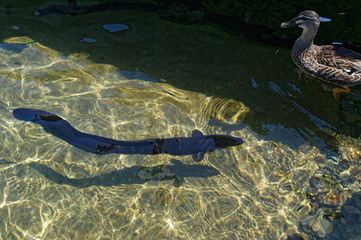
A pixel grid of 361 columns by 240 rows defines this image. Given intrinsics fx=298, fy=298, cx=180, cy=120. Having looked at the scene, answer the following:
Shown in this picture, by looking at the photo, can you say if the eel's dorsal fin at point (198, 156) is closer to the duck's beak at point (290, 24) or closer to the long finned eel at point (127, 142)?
the long finned eel at point (127, 142)

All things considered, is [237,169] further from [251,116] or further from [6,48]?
[6,48]

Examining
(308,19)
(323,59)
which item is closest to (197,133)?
(323,59)

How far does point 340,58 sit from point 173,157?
3.96 metres

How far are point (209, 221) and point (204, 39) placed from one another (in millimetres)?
4504

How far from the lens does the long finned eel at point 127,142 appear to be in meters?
4.57

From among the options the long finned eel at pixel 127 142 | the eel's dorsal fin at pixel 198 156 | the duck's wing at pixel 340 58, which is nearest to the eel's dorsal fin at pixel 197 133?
the long finned eel at pixel 127 142

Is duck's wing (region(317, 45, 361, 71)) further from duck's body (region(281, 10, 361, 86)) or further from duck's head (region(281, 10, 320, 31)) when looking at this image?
duck's head (region(281, 10, 320, 31))

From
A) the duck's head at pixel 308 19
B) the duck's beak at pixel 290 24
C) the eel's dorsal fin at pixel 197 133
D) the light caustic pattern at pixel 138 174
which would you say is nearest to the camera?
the light caustic pattern at pixel 138 174

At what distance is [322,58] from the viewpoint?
20.5ft

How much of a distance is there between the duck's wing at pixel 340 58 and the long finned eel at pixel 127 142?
2.65 metres

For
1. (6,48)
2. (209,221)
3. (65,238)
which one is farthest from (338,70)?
(6,48)

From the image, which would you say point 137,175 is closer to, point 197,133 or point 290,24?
point 197,133

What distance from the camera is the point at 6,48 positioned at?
6754mm

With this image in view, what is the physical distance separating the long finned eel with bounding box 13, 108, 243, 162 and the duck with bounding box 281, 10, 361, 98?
2484mm
